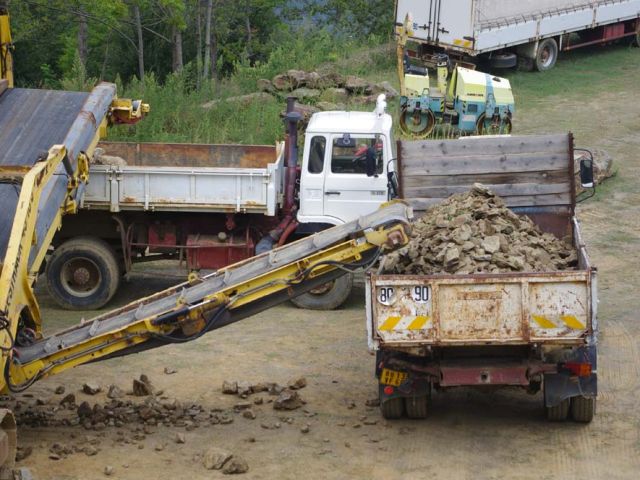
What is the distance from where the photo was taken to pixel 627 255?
57.3ft

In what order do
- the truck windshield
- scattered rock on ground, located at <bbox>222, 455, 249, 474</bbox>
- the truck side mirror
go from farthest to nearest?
the truck windshield → the truck side mirror → scattered rock on ground, located at <bbox>222, 455, 249, 474</bbox>

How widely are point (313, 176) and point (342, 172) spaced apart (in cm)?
37

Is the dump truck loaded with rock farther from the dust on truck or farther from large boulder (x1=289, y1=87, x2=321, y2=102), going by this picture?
large boulder (x1=289, y1=87, x2=321, y2=102)

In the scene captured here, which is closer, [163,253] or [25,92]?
[25,92]

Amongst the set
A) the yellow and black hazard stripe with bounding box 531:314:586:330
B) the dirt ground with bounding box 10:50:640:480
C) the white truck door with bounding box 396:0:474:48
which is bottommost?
the dirt ground with bounding box 10:50:640:480

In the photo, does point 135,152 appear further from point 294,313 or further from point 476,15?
point 476,15

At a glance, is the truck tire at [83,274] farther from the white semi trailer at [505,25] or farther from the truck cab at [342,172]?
the white semi trailer at [505,25]

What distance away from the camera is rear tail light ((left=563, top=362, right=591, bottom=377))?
33.9 ft

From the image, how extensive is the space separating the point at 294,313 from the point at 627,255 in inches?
211

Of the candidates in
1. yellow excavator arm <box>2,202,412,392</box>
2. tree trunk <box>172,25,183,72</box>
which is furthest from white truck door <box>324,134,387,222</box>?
tree trunk <box>172,25,183,72</box>

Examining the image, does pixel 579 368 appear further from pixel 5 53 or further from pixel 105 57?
pixel 105 57

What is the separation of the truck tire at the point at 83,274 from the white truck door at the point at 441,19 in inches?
504

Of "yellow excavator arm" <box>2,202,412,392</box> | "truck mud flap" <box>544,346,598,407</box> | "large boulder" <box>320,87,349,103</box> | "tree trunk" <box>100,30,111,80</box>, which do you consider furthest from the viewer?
"tree trunk" <box>100,30,111,80</box>

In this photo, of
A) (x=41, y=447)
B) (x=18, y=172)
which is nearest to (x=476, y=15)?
(x=18, y=172)
